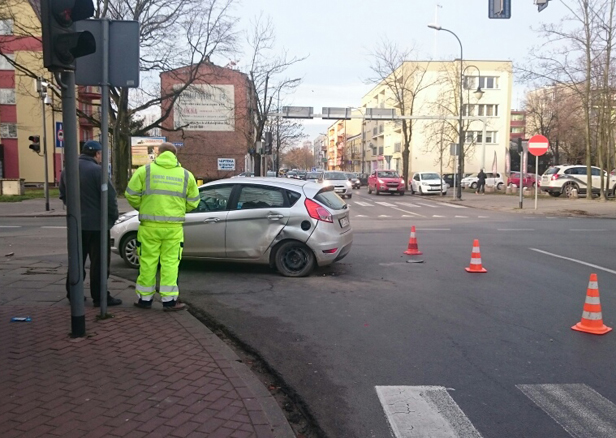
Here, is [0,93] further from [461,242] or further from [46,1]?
[46,1]

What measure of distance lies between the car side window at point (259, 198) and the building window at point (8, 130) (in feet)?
150

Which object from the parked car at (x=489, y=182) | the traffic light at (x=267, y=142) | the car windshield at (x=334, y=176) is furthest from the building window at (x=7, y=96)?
the parked car at (x=489, y=182)

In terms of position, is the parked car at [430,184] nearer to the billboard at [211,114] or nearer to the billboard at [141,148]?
the billboard at [141,148]

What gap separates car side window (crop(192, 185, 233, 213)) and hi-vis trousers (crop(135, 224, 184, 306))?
2600 millimetres

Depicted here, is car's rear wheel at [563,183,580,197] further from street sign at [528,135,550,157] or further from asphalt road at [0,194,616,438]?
asphalt road at [0,194,616,438]

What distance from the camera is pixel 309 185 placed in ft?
29.0

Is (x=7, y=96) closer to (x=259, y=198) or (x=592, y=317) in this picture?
(x=259, y=198)

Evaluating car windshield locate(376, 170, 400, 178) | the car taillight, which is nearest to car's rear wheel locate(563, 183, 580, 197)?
car windshield locate(376, 170, 400, 178)

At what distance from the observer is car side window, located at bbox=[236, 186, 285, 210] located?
8594 millimetres

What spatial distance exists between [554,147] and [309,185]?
6908 centimetres

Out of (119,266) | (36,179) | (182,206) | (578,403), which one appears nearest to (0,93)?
(36,179)

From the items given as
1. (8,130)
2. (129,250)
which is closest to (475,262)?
(129,250)

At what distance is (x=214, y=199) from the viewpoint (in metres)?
8.74

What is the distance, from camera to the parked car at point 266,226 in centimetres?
841
